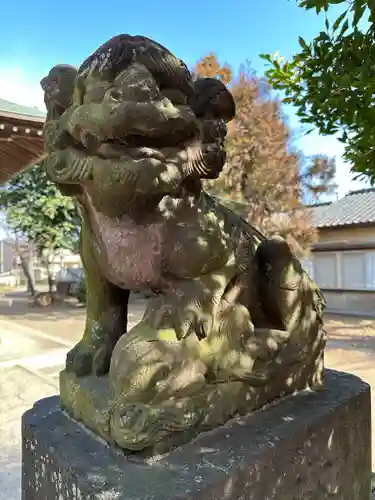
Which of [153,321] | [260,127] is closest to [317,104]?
[153,321]

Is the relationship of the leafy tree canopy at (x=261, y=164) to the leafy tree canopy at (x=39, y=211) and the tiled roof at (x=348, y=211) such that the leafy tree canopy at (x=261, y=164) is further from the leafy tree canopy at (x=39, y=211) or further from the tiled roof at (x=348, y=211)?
the leafy tree canopy at (x=39, y=211)

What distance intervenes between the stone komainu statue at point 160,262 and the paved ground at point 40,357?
5.44ft

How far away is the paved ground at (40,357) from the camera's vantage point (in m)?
2.90

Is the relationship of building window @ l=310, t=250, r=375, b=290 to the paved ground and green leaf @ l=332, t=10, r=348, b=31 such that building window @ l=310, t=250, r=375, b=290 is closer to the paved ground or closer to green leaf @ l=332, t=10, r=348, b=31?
the paved ground

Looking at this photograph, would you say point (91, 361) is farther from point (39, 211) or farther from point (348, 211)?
point (348, 211)

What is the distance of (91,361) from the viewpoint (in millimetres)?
1320

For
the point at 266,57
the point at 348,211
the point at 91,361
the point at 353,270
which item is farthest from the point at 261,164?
the point at 91,361

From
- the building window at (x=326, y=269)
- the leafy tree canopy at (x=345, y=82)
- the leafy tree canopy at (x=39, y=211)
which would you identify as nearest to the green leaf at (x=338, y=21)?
the leafy tree canopy at (x=345, y=82)

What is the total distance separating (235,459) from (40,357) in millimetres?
4667

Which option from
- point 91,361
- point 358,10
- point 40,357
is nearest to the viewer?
point 91,361

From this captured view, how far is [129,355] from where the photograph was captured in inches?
42.4

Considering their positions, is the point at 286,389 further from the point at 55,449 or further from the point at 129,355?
the point at 55,449

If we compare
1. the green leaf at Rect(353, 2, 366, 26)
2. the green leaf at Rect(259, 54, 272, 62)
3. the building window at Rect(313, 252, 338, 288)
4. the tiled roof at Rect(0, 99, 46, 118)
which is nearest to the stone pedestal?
the green leaf at Rect(353, 2, 366, 26)

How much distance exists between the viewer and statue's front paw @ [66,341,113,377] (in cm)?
130
